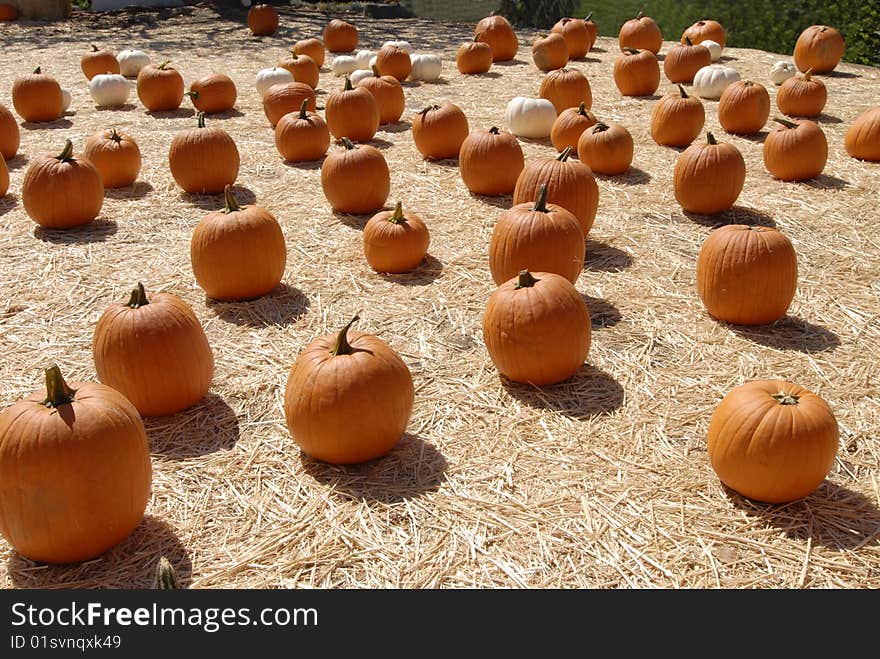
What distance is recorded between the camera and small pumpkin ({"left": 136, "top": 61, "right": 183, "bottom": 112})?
8.94 m

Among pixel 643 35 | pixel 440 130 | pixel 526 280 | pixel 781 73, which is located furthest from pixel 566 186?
pixel 643 35

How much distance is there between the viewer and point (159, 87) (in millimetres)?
8953

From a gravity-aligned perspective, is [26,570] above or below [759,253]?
below

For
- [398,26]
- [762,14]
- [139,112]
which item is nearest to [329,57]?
[398,26]

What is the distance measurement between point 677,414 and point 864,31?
10.1 m

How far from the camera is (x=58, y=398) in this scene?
2934 mm

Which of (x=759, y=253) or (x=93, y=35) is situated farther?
(x=93, y=35)

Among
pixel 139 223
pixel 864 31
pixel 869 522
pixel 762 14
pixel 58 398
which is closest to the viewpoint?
pixel 58 398

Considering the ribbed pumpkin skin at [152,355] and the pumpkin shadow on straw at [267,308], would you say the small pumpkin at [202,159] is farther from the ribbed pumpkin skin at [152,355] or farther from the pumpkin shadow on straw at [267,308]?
the ribbed pumpkin skin at [152,355]

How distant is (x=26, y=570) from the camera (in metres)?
2.94

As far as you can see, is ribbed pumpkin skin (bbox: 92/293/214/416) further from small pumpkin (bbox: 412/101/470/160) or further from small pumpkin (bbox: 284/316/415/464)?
small pumpkin (bbox: 412/101/470/160)

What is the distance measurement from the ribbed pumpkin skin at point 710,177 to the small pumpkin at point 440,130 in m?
2.09

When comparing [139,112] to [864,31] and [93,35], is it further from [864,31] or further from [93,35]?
[864,31]

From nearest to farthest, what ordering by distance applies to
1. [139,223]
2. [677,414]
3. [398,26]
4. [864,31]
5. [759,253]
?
1. [677,414]
2. [759,253]
3. [139,223]
4. [864,31]
5. [398,26]
